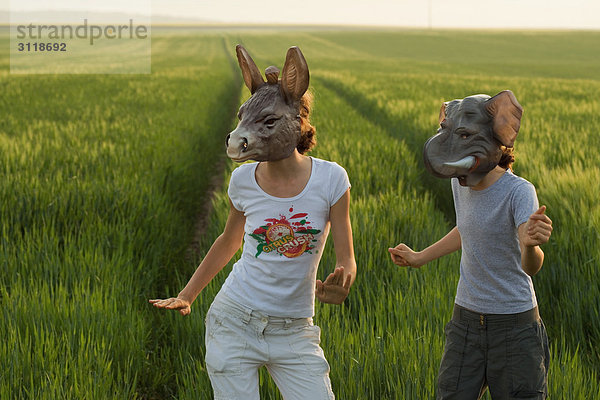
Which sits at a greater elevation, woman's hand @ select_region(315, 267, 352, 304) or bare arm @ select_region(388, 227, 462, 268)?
bare arm @ select_region(388, 227, 462, 268)

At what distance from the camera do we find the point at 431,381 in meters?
2.13

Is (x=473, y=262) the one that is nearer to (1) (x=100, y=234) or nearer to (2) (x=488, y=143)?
(2) (x=488, y=143)

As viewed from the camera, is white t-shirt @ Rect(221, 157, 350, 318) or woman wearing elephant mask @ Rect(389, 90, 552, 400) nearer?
woman wearing elephant mask @ Rect(389, 90, 552, 400)

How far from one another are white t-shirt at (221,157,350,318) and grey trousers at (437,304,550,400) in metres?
0.47

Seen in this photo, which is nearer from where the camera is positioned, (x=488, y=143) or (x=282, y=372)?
(x=488, y=143)

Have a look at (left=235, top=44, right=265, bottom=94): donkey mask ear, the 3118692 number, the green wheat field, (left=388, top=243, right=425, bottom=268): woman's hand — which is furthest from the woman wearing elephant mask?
the 3118692 number

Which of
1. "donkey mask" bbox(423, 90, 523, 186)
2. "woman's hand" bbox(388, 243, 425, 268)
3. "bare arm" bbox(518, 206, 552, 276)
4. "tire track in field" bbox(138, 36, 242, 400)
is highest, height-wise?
"donkey mask" bbox(423, 90, 523, 186)

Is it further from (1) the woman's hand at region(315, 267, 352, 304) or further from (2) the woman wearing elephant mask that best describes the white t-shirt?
(2) the woman wearing elephant mask

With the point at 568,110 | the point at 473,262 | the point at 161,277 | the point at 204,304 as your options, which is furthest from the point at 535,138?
the point at 473,262

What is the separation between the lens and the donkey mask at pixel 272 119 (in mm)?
1636

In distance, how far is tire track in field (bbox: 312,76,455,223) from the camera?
19.6 feet

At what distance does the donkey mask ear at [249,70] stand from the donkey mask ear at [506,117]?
0.67 meters

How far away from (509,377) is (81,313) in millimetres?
1873

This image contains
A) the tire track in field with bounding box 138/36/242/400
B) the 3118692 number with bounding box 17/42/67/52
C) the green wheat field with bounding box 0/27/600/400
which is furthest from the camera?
the 3118692 number with bounding box 17/42/67/52
